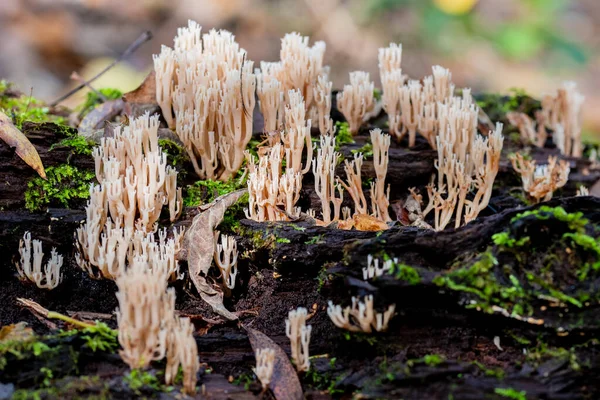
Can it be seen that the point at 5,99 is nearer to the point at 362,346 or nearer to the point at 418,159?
the point at 418,159

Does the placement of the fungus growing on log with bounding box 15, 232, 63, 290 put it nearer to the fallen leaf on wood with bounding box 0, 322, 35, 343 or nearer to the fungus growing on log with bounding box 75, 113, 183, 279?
the fungus growing on log with bounding box 75, 113, 183, 279

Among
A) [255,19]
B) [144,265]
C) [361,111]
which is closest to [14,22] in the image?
[255,19]

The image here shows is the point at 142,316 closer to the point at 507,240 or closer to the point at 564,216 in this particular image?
the point at 507,240

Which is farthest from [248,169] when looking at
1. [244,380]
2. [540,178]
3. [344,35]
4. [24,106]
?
[344,35]

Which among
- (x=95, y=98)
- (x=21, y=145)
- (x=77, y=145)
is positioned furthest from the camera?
(x=95, y=98)

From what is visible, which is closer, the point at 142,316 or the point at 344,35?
the point at 142,316

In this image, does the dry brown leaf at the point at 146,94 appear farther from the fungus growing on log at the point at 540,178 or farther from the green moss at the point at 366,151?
the fungus growing on log at the point at 540,178
